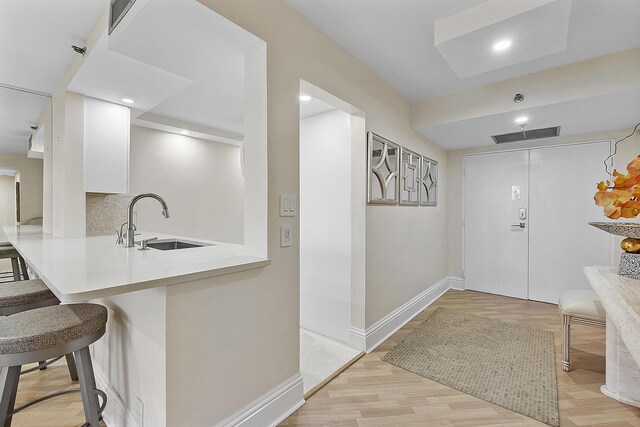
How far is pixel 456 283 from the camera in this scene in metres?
4.36

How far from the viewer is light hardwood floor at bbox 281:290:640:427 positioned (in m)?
1.63

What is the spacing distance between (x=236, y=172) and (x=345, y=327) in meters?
2.92

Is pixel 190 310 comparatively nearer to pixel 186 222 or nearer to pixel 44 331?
pixel 44 331

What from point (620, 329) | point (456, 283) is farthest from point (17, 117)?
point (456, 283)

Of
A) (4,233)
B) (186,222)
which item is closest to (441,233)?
(186,222)

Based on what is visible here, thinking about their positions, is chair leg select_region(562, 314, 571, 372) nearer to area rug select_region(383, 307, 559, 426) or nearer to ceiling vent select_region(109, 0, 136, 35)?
area rug select_region(383, 307, 559, 426)

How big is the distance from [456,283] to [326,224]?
8.94 feet

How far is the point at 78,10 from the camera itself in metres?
1.63

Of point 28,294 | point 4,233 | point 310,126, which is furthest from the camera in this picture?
point 310,126

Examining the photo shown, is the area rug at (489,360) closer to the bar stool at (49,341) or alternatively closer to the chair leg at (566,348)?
the chair leg at (566,348)

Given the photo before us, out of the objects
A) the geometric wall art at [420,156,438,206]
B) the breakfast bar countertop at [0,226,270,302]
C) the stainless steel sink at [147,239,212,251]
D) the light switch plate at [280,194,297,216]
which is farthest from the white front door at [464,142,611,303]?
the stainless steel sink at [147,239,212,251]

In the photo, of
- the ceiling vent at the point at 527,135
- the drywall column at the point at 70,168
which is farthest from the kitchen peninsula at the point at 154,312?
the ceiling vent at the point at 527,135

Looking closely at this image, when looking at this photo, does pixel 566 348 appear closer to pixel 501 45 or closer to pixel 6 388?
pixel 501 45

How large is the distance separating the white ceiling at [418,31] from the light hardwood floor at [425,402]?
2394mm
